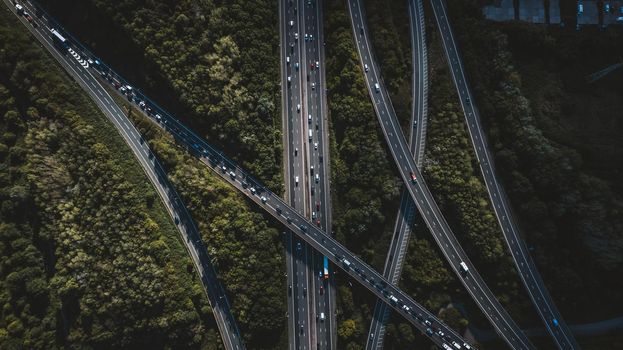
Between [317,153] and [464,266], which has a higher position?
[317,153]

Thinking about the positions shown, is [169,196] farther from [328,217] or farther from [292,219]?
[328,217]

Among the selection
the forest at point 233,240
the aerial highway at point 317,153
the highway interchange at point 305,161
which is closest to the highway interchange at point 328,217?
the aerial highway at point 317,153

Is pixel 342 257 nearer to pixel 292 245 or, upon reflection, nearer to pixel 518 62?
pixel 292 245

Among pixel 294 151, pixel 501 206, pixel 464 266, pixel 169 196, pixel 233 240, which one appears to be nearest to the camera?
pixel 233 240

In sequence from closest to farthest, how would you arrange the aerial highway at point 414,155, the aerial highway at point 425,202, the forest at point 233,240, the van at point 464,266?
the forest at point 233,240 → the aerial highway at point 425,202 → the van at point 464,266 → the aerial highway at point 414,155

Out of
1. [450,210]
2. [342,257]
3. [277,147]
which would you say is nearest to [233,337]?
[342,257]

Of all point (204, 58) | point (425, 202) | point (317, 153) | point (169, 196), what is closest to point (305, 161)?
point (317, 153)

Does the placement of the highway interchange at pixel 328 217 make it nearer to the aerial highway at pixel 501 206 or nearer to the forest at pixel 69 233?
the aerial highway at pixel 501 206
